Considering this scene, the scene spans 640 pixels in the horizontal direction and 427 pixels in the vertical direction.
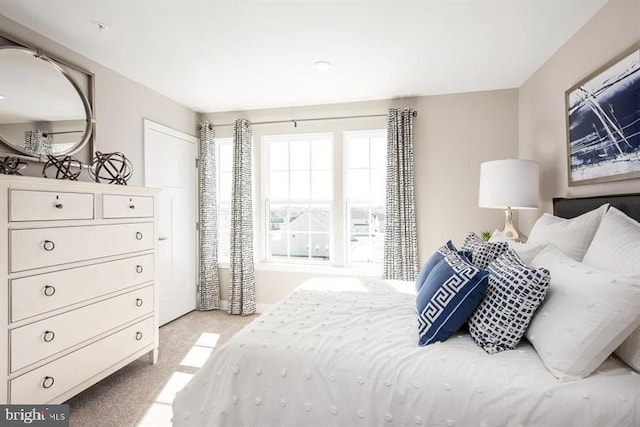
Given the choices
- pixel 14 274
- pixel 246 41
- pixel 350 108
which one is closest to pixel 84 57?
pixel 246 41

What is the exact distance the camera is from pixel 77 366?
2.04 m

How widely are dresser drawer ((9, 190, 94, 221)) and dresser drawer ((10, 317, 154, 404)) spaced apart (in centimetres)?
86

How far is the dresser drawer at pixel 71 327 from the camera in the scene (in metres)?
1.74

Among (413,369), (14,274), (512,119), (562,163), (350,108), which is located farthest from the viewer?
(350,108)

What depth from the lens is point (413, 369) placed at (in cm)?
122

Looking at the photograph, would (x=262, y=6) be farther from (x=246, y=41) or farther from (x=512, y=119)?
(x=512, y=119)

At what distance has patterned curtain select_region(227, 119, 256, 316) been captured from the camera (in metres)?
4.00

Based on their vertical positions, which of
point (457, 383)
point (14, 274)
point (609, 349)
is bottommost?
point (457, 383)

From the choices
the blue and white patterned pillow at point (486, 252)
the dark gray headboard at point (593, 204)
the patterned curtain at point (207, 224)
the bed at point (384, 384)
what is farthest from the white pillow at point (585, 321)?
the patterned curtain at point (207, 224)

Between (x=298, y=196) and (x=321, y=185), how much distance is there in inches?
13.1

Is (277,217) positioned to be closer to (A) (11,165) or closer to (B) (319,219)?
(B) (319,219)

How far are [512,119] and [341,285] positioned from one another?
263cm

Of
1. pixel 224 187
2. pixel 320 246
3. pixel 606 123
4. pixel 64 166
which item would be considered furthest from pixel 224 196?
pixel 606 123

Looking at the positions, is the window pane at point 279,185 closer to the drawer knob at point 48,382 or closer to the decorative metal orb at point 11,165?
the decorative metal orb at point 11,165
